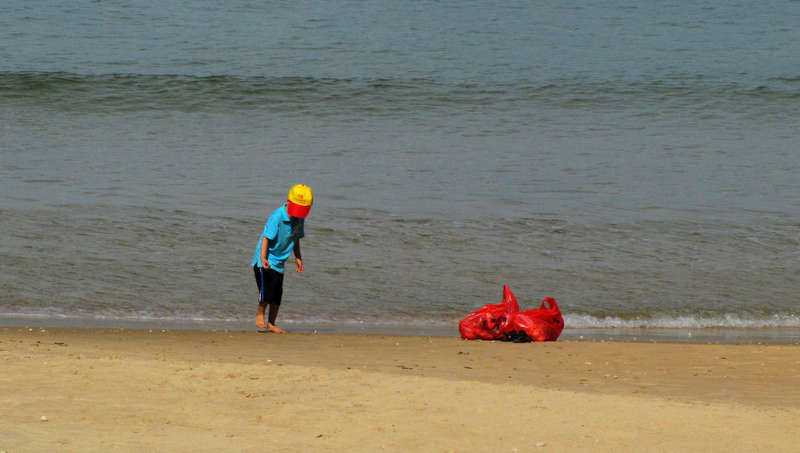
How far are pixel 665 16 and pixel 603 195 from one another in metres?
25.7

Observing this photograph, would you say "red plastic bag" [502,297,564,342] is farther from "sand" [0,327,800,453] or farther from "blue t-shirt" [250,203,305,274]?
"blue t-shirt" [250,203,305,274]

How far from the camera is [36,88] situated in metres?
23.9

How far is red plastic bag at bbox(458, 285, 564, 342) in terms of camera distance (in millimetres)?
7286

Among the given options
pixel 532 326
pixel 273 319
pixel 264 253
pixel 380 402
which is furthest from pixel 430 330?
pixel 380 402

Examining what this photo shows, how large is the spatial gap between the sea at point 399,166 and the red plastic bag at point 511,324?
559mm

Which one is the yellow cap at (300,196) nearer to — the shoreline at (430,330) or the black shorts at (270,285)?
the black shorts at (270,285)

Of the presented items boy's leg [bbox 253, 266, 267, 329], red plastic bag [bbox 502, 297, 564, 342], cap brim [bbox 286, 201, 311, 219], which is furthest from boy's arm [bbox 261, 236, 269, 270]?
red plastic bag [bbox 502, 297, 564, 342]

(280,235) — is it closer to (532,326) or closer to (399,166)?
(532,326)

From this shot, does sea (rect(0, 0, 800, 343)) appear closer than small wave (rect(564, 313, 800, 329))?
No

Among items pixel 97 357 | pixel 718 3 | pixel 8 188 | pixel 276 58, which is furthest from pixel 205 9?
pixel 97 357

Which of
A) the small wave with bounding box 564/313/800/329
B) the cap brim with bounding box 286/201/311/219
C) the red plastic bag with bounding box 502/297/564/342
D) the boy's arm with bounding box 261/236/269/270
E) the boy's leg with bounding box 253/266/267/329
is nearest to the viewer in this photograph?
the red plastic bag with bounding box 502/297/564/342

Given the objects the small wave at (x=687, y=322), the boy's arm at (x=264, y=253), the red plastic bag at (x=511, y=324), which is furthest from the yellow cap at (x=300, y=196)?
the small wave at (x=687, y=322)

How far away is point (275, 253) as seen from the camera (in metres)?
7.64

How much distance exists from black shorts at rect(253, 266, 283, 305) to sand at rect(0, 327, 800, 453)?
101cm
